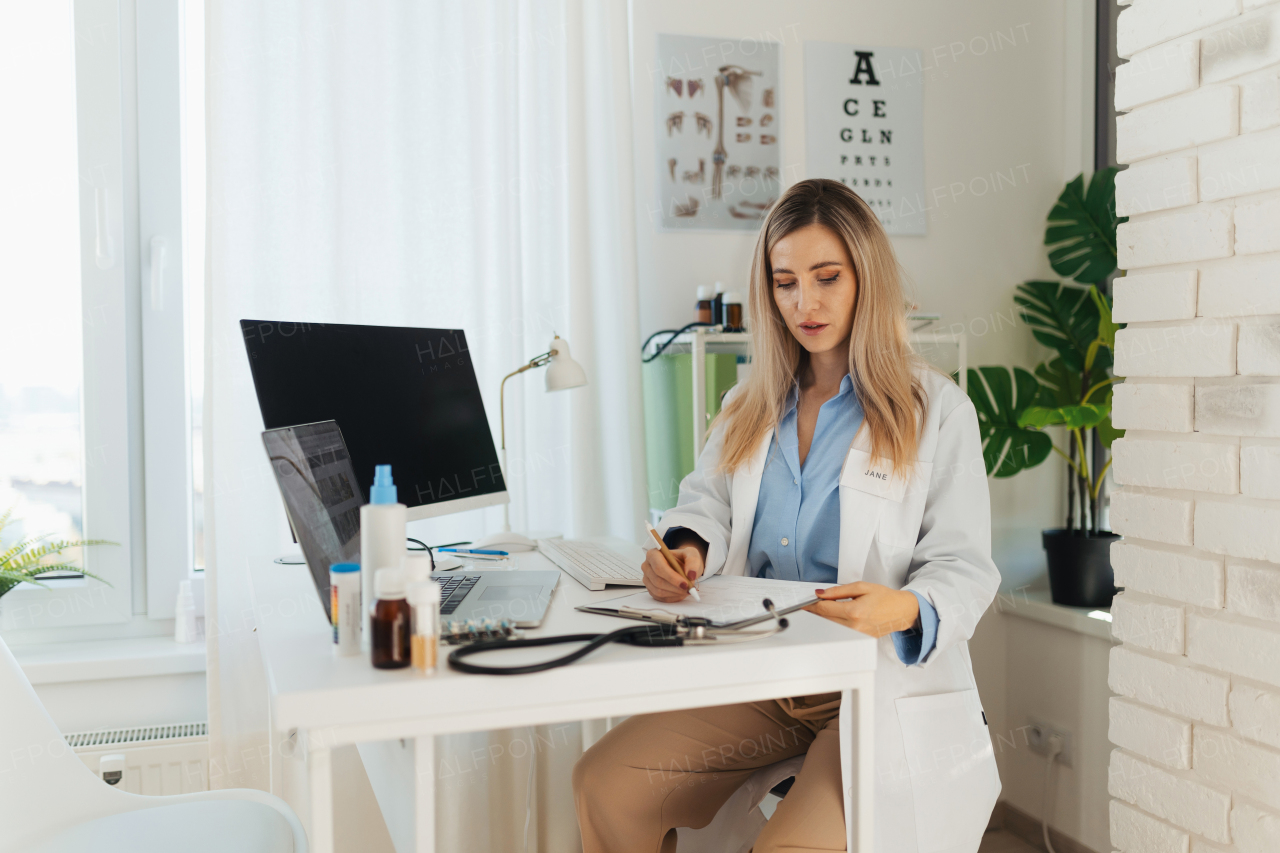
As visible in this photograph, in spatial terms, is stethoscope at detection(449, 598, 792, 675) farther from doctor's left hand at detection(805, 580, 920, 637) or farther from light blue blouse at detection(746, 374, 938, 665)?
light blue blouse at detection(746, 374, 938, 665)

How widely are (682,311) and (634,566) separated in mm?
928

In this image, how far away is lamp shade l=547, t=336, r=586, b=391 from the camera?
179 centimetres

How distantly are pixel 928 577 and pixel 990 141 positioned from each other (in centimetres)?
162

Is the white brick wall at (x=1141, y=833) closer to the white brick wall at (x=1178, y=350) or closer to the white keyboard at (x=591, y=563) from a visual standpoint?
the white brick wall at (x=1178, y=350)

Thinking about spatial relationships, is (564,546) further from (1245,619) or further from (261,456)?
(1245,619)

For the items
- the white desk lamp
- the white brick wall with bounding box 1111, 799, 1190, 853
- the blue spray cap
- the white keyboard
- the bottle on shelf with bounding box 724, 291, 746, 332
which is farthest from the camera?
the bottle on shelf with bounding box 724, 291, 746, 332

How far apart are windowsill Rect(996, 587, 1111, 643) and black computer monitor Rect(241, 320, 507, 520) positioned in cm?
143

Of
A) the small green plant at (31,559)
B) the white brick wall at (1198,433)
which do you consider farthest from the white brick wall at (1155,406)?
the small green plant at (31,559)

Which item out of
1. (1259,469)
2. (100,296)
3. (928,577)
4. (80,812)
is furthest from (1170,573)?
(100,296)

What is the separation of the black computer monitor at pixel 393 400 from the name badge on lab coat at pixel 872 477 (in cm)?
63

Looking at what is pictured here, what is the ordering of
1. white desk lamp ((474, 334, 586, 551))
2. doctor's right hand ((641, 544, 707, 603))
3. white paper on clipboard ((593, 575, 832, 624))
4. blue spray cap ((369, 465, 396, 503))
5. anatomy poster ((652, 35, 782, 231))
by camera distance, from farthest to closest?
anatomy poster ((652, 35, 782, 231)) < white desk lamp ((474, 334, 586, 551)) < doctor's right hand ((641, 544, 707, 603)) < white paper on clipboard ((593, 575, 832, 624)) < blue spray cap ((369, 465, 396, 503))

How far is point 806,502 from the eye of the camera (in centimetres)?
150

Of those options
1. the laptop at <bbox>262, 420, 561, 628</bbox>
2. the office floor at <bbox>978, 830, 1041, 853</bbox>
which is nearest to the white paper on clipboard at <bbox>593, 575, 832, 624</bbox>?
the laptop at <bbox>262, 420, 561, 628</bbox>

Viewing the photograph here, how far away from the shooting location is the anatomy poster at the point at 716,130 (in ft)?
7.18
